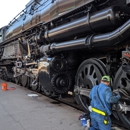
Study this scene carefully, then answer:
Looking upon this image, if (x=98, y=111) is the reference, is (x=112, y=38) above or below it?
above

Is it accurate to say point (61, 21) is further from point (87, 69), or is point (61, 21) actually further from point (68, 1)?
point (87, 69)

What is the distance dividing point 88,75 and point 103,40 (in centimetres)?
114

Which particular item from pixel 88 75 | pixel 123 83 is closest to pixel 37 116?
pixel 88 75

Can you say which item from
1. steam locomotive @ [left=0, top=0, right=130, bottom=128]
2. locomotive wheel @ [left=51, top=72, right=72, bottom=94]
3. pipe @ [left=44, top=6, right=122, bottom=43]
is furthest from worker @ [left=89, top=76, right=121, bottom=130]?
locomotive wheel @ [left=51, top=72, right=72, bottom=94]

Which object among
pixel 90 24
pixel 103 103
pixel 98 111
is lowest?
pixel 98 111

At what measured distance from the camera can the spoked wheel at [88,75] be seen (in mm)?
4602

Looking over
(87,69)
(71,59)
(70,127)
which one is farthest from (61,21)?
(70,127)

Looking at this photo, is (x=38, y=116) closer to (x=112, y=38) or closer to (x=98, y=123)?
(x=98, y=123)

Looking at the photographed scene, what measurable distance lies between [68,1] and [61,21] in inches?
25.5

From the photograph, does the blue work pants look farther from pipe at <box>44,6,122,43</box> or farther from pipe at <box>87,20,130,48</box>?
pipe at <box>44,6,122,43</box>

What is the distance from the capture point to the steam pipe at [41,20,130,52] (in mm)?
3650

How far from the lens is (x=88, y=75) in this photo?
4.95 metres

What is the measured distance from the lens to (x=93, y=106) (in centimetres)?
376

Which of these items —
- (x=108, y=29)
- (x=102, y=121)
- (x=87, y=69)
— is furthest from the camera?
(x=87, y=69)
